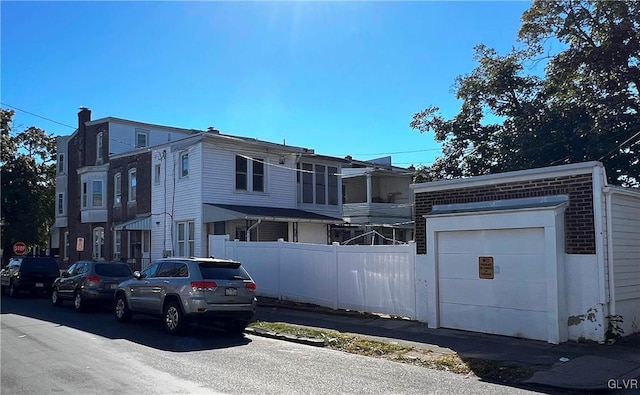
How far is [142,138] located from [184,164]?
363 inches

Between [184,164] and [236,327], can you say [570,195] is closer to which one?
[236,327]

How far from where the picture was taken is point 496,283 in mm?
12125

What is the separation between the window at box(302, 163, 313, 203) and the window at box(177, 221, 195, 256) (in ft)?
20.0

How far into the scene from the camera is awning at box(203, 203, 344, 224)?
22.5 metres

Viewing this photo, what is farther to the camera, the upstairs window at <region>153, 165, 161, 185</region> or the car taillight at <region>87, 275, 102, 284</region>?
the upstairs window at <region>153, 165, 161, 185</region>

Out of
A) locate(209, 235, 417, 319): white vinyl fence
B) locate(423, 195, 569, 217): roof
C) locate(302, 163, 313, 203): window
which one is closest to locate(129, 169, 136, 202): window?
locate(302, 163, 313, 203): window

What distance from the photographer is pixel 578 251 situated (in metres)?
11.3

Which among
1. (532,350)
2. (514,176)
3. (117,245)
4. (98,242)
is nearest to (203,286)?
(532,350)

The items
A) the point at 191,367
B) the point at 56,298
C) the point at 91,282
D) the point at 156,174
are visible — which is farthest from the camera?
the point at 156,174

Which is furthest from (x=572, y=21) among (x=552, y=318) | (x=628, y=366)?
(x=628, y=366)

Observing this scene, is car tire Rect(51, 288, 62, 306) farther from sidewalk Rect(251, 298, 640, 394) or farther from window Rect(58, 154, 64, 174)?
window Rect(58, 154, 64, 174)

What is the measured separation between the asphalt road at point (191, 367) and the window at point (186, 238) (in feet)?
35.5

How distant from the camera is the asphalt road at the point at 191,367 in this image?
8031 millimetres

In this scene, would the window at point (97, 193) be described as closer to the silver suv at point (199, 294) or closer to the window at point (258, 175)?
the window at point (258, 175)
